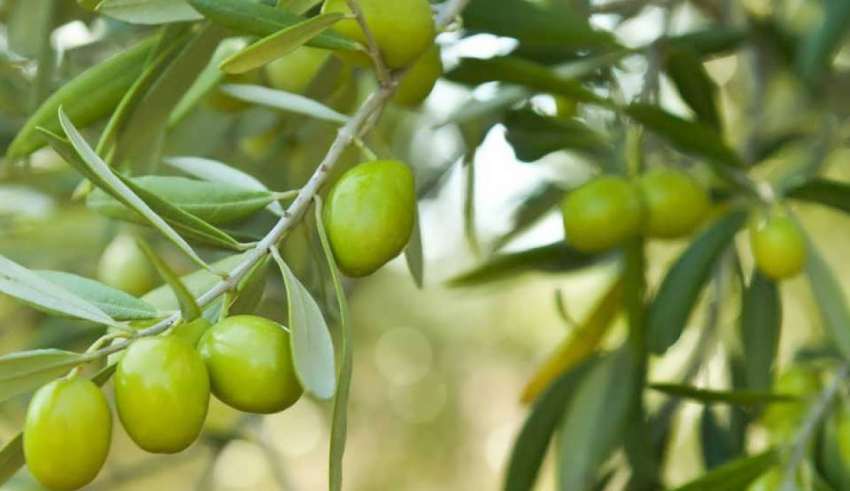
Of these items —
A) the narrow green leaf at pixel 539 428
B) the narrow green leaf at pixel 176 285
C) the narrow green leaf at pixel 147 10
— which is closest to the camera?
the narrow green leaf at pixel 176 285

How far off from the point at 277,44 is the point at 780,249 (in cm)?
46

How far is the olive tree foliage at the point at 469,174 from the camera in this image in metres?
0.63

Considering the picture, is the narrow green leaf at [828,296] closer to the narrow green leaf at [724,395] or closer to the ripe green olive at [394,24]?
the narrow green leaf at [724,395]

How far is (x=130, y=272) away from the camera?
1026 mm

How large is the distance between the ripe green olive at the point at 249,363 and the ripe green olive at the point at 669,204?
1.40ft

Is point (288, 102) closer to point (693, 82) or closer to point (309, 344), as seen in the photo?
point (309, 344)

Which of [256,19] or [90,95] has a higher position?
[256,19]

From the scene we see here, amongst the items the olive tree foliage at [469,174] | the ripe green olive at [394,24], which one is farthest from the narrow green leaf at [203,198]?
the ripe green olive at [394,24]

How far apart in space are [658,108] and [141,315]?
1.52 feet

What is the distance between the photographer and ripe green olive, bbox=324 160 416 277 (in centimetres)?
63

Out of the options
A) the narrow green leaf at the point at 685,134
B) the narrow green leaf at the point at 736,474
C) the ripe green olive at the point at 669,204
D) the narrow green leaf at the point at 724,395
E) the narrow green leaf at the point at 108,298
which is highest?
the narrow green leaf at the point at 108,298

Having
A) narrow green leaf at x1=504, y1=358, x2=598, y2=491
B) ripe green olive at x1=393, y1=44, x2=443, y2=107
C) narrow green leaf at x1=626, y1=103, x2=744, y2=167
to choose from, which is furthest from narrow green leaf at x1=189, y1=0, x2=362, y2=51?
narrow green leaf at x1=504, y1=358, x2=598, y2=491

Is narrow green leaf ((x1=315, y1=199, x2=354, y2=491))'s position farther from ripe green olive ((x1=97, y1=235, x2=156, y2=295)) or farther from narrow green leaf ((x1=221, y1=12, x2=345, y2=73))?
ripe green olive ((x1=97, y1=235, x2=156, y2=295))

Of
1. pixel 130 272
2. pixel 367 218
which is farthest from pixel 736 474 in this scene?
pixel 130 272
